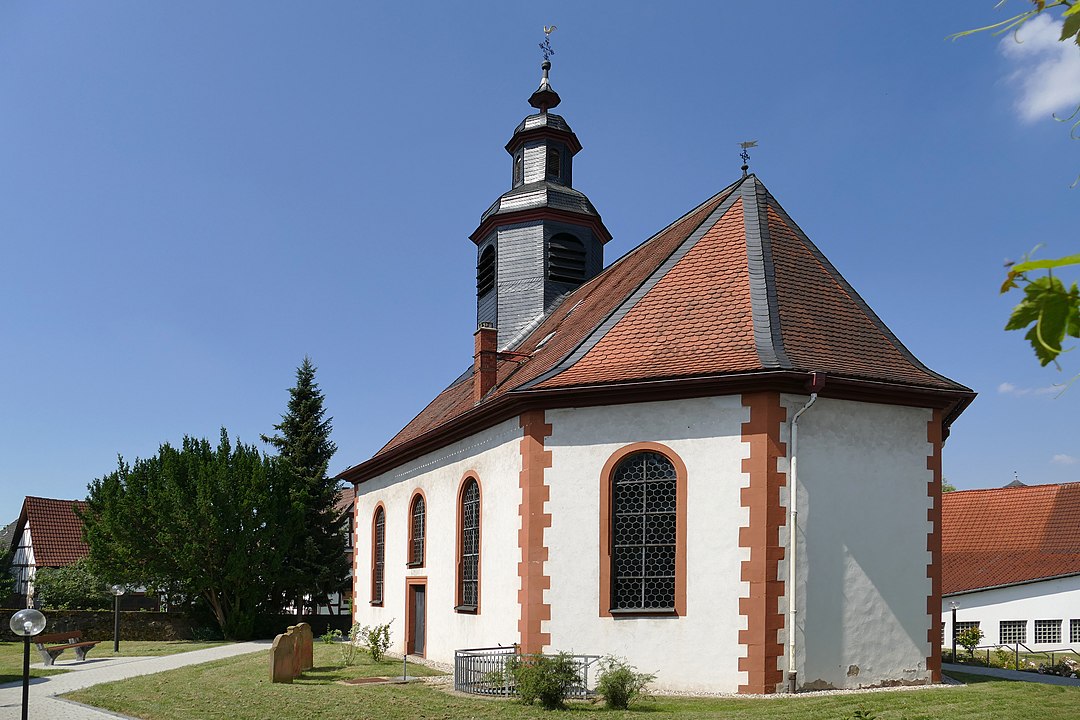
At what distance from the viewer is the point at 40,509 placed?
44.8 metres

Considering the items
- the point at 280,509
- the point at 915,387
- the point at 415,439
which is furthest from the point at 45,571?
the point at 915,387

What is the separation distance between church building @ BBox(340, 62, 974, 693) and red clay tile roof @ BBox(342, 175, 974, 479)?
0.14ft

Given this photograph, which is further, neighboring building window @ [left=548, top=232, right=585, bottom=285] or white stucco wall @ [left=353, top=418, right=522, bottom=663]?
neighboring building window @ [left=548, top=232, right=585, bottom=285]

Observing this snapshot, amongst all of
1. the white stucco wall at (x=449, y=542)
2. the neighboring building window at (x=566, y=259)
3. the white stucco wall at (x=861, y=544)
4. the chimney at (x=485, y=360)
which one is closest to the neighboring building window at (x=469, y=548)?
the white stucco wall at (x=449, y=542)

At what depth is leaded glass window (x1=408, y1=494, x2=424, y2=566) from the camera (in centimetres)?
2200

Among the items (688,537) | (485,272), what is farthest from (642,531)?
(485,272)

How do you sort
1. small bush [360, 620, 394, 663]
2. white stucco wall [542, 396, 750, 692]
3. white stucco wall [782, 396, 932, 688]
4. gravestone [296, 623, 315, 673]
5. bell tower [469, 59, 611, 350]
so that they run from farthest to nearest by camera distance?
bell tower [469, 59, 611, 350], small bush [360, 620, 394, 663], gravestone [296, 623, 315, 673], white stucco wall [782, 396, 932, 688], white stucco wall [542, 396, 750, 692]

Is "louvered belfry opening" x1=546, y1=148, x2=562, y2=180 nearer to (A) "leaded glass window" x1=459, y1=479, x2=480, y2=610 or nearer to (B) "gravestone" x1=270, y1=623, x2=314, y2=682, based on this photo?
(A) "leaded glass window" x1=459, y1=479, x2=480, y2=610

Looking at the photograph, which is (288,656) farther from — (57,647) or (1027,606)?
(1027,606)

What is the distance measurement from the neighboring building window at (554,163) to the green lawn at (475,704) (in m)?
16.0

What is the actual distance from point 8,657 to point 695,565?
18392 millimetres

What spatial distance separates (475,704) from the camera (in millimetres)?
13055

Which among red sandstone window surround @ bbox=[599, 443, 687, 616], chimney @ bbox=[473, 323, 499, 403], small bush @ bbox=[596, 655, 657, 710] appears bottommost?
small bush @ bbox=[596, 655, 657, 710]

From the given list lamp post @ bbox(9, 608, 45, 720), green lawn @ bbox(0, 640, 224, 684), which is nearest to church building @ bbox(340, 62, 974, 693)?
lamp post @ bbox(9, 608, 45, 720)
